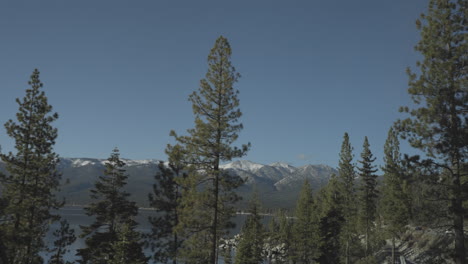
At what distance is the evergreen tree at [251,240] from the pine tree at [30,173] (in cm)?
1779

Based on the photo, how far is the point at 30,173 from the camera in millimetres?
23781

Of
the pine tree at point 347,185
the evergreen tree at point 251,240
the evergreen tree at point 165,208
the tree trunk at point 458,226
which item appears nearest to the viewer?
the tree trunk at point 458,226

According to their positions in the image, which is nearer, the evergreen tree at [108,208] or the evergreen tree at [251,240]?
the evergreen tree at [108,208]

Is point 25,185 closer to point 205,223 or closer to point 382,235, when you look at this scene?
point 205,223

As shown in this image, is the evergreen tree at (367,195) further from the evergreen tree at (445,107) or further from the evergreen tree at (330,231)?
the evergreen tree at (445,107)

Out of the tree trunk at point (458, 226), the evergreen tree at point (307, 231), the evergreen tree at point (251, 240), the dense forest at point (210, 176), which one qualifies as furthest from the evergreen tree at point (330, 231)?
the tree trunk at point (458, 226)

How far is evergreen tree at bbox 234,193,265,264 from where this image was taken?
34531 mm

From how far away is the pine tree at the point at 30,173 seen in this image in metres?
23.2

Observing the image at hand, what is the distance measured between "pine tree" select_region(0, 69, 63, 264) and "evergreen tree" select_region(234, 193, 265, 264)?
A: 1779 cm

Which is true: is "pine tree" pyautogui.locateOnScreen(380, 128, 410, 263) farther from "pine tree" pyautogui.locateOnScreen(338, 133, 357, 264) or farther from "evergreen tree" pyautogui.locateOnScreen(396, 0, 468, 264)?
"evergreen tree" pyautogui.locateOnScreen(396, 0, 468, 264)

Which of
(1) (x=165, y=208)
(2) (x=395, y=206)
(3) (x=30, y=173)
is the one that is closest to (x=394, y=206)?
(2) (x=395, y=206)

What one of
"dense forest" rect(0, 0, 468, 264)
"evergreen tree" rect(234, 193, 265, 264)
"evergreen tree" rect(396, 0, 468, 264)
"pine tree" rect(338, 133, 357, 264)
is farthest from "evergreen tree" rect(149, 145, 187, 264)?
"pine tree" rect(338, 133, 357, 264)

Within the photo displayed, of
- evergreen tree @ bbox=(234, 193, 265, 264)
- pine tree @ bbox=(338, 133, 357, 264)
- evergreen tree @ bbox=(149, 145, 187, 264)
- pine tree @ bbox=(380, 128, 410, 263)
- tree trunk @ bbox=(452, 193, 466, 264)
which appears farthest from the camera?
pine tree @ bbox=(338, 133, 357, 264)

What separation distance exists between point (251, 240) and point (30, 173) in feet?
78.5
